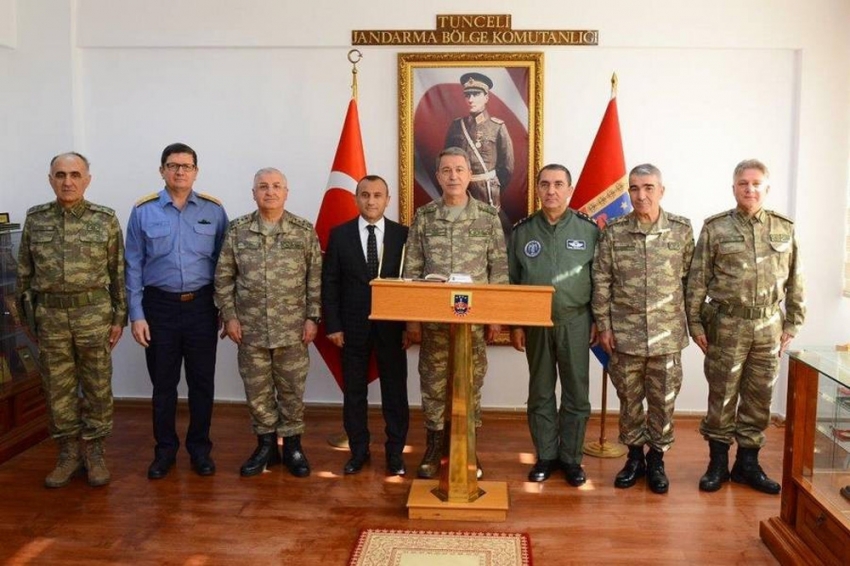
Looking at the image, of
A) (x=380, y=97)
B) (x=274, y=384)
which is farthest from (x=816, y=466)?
(x=380, y=97)

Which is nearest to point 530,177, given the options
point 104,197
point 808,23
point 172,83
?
point 808,23

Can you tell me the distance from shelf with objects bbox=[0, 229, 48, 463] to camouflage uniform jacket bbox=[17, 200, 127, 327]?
1.75 ft

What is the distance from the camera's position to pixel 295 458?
3.77 m

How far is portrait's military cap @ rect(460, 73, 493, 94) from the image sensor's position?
4.55 m

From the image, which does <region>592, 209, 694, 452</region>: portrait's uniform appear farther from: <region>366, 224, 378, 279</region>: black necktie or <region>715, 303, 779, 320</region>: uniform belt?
<region>366, 224, 378, 279</region>: black necktie

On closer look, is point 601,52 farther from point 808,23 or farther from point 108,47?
point 108,47

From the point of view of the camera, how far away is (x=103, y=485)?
3.60 m

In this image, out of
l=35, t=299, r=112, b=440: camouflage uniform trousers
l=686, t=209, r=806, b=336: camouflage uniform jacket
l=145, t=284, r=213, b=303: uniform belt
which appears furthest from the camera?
l=145, t=284, r=213, b=303: uniform belt

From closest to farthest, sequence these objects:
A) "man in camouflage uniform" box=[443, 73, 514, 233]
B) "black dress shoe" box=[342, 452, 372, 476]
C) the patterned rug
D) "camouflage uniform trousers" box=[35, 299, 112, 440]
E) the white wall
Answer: the patterned rug → "camouflage uniform trousers" box=[35, 299, 112, 440] → "black dress shoe" box=[342, 452, 372, 476] → the white wall → "man in camouflage uniform" box=[443, 73, 514, 233]

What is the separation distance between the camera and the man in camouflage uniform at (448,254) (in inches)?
139

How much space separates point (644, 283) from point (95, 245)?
258cm

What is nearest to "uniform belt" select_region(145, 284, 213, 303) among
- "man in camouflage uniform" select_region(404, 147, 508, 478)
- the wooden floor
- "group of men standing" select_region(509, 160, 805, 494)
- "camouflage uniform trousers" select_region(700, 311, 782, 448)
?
the wooden floor

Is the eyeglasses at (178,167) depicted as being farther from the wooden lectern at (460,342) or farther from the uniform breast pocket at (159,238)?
the wooden lectern at (460,342)

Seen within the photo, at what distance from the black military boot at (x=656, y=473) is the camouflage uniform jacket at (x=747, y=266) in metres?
0.62
